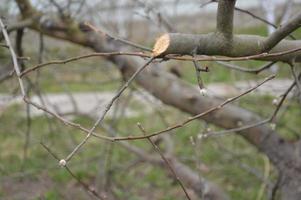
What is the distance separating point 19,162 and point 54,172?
0.43m

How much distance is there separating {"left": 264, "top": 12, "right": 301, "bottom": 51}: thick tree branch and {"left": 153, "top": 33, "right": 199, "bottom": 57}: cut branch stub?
0.72 ft

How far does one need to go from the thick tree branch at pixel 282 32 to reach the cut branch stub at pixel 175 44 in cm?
22

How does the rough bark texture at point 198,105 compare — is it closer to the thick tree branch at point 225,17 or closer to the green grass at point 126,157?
the green grass at point 126,157

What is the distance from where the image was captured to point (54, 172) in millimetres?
4453

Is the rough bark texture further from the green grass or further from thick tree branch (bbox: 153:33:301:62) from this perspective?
thick tree branch (bbox: 153:33:301:62)

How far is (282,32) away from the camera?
1.64 metres

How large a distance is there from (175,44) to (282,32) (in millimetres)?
312

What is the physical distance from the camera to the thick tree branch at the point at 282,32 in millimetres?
1595

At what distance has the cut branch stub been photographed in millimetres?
1633

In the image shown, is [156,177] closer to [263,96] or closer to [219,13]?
[263,96]

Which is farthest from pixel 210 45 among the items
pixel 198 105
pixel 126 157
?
pixel 126 157

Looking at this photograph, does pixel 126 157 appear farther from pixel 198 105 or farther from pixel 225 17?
pixel 225 17

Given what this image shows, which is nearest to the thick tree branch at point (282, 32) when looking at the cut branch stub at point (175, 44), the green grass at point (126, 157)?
the cut branch stub at point (175, 44)

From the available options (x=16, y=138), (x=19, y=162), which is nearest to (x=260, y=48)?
(x=19, y=162)
